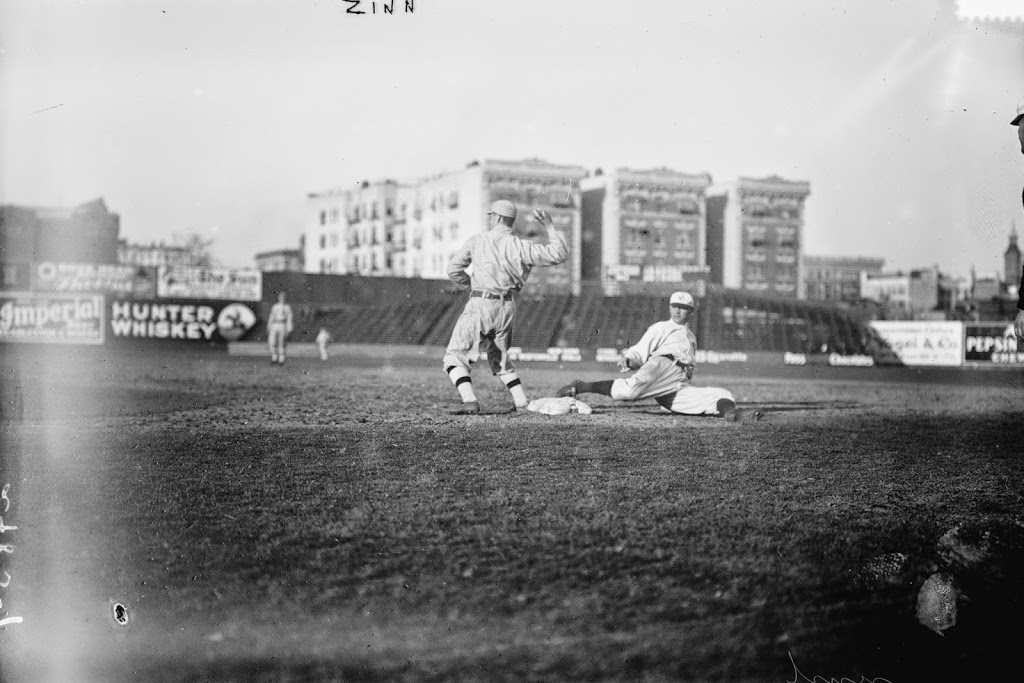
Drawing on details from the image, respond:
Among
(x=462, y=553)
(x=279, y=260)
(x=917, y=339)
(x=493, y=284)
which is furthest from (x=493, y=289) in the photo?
Result: (x=917, y=339)

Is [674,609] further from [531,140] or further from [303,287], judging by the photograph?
[303,287]

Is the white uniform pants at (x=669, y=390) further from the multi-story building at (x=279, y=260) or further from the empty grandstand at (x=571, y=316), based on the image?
the multi-story building at (x=279, y=260)

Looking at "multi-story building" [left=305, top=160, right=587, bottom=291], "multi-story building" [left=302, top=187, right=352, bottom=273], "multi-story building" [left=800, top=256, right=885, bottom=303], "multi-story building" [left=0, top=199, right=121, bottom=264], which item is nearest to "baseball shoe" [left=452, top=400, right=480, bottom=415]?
"multi-story building" [left=305, top=160, right=587, bottom=291]

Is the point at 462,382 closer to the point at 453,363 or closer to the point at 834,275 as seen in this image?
the point at 453,363

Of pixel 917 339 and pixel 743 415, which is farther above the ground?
pixel 917 339

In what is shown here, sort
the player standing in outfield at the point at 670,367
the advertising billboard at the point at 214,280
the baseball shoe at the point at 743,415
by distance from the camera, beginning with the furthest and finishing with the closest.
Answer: the advertising billboard at the point at 214,280, the player standing in outfield at the point at 670,367, the baseball shoe at the point at 743,415

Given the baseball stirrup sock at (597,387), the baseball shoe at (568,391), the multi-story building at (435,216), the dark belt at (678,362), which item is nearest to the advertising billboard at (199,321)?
the multi-story building at (435,216)
